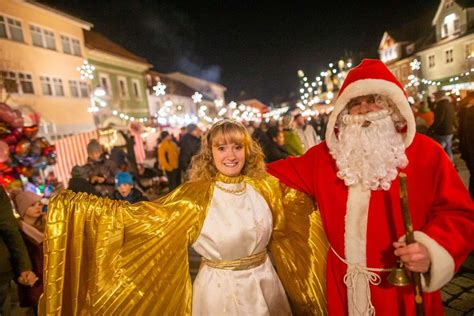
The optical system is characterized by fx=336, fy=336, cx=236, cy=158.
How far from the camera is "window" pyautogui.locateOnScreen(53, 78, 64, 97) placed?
2106 centimetres

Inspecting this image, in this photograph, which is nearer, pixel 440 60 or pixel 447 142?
pixel 447 142

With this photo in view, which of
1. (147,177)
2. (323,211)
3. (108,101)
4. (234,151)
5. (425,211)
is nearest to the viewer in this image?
(425,211)

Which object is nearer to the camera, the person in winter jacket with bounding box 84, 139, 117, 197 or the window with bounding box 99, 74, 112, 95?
the person in winter jacket with bounding box 84, 139, 117, 197

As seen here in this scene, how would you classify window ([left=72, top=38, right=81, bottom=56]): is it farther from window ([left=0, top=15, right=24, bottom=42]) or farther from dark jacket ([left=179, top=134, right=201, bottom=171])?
dark jacket ([left=179, top=134, right=201, bottom=171])

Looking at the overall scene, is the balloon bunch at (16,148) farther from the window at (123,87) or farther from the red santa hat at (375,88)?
the window at (123,87)

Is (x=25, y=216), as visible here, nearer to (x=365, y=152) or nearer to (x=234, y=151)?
(x=234, y=151)

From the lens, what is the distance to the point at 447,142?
27.7 ft

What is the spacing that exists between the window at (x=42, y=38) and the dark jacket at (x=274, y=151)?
18.0 m

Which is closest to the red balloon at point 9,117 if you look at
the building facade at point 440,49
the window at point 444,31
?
the building facade at point 440,49

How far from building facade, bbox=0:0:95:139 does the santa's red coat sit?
18.0 meters

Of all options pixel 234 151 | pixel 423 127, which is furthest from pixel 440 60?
pixel 234 151

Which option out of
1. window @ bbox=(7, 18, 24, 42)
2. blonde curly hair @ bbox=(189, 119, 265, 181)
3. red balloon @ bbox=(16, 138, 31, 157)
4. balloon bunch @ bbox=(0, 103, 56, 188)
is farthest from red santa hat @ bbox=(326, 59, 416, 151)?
window @ bbox=(7, 18, 24, 42)

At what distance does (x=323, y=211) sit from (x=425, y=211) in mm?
662

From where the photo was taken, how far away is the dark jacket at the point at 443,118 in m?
8.13
